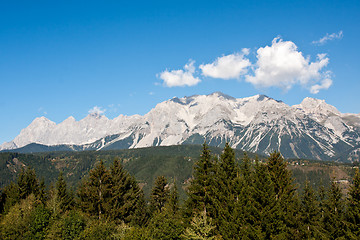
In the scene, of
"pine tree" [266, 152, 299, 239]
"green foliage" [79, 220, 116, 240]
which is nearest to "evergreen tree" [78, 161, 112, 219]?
→ "green foliage" [79, 220, 116, 240]

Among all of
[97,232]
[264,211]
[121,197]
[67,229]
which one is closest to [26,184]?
[121,197]

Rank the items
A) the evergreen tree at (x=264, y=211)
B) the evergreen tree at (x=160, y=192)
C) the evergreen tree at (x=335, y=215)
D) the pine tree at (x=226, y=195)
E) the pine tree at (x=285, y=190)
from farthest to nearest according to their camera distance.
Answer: the evergreen tree at (x=160, y=192)
the evergreen tree at (x=335, y=215)
the pine tree at (x=285, y=190)
the pine tree at (x=226, y=195)
the evergreen tree at (x=264, y=211)

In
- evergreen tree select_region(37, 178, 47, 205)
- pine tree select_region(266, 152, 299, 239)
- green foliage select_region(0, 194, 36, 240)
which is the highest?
pine tree select_region(266, 152, 299, 239)

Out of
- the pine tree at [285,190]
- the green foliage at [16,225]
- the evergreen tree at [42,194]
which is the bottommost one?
the green foliage at [16,225]

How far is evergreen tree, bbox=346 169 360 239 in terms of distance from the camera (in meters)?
40.0

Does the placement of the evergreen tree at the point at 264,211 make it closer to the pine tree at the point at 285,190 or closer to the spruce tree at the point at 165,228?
the pine tree at the point at 285,190

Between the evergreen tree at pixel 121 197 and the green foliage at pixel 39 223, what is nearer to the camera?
the green foliage at pixel 39 223

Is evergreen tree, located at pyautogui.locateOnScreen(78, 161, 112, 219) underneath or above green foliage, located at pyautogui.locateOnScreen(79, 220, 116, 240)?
above

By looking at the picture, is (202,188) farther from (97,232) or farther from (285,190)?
(97,232)

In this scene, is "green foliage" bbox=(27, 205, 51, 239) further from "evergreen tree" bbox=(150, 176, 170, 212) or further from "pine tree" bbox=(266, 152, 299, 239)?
"pine tree" bbox=(266, 152, 299, 239)

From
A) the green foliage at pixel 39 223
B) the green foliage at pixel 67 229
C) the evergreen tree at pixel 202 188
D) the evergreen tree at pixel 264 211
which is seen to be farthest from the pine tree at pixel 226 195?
the green foliage at pixel 39 223

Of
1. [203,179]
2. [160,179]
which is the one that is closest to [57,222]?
[203,179]

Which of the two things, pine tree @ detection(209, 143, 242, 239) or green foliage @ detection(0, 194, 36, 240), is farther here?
green foliage @ detection(0, 194, 36, 240)

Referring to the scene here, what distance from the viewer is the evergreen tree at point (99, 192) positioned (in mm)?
60406
